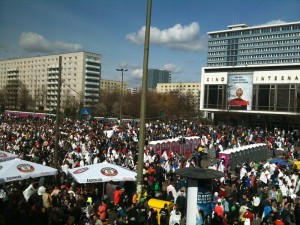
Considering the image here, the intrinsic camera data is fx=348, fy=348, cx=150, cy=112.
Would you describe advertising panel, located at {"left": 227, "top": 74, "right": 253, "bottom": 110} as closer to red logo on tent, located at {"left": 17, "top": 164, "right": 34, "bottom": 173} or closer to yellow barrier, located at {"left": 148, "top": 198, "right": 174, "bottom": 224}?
yellow barrier, located at {"left": 148, "top": 198, "right": 174, "bottom": 224}

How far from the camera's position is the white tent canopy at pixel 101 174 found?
42.5 feet

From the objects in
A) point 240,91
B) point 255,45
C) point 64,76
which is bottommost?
point 240,91

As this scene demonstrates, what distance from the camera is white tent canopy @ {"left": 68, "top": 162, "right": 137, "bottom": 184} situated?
1297cm

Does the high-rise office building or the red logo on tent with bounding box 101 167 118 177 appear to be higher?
the high-rise office building

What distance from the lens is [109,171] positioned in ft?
44.2

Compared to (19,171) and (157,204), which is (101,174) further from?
(19,171)

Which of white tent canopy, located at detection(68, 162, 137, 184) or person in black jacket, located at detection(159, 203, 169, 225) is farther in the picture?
white tent canopy, located at detection(68, 162, 137, 184)

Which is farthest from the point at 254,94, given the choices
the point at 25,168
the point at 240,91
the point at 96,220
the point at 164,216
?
the point at 96,220

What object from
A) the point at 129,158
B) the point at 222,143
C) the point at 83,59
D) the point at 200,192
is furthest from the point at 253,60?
the point at 200,192

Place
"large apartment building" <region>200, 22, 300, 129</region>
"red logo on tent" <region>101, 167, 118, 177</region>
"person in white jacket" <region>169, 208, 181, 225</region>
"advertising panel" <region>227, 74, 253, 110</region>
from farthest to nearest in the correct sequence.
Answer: "advertising panel" <region>227, 74, 253, 110</region> < "large apartment building" <region>200, 22, 300, 129</region> < "red logo on tent" <region>101, 167, 118, 177</region> < "person in white jacket" <region>169, 208, 181, 225</region>

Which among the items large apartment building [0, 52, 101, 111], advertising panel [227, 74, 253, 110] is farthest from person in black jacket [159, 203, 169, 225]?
large apartment building [0, 52, 101, 111]

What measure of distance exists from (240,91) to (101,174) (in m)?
47.3

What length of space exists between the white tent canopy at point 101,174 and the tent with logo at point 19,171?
116cm

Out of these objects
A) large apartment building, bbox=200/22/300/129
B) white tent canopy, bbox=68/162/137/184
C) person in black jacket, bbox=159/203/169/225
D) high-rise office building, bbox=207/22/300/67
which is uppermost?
high-rise office building, bbox=207/22/300/67
